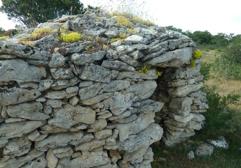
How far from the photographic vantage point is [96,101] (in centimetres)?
834

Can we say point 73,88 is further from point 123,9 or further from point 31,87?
point 123,9

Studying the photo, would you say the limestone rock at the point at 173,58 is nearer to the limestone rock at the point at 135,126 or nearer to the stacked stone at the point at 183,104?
the stacked stone at the point at 183,104

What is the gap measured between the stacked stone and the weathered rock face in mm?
163

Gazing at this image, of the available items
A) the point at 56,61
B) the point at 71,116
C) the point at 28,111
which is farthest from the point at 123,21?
the point at 28,111

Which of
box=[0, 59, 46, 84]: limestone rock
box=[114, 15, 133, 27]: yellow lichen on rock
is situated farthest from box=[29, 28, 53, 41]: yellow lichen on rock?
box=[114, 15, 133, 27]: yellow lichen on rock

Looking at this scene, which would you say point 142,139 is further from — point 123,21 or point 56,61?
point 123,21

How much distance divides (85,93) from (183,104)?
12.1 feet

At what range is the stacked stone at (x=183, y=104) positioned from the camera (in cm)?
1066

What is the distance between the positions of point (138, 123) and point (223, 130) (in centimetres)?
418

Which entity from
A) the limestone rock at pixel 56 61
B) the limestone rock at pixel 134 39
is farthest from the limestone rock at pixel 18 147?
the limestone rock at pixel 134 39

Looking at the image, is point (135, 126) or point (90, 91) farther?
point (135, 126)

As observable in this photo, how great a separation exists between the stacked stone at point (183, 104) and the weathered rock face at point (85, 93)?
16 cm

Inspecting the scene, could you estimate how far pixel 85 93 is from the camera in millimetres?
8180

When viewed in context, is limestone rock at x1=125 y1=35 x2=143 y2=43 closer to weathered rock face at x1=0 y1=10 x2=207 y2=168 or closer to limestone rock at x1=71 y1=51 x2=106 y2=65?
weathered rock face at x1=0 y1=10 x2=207 y2=168
